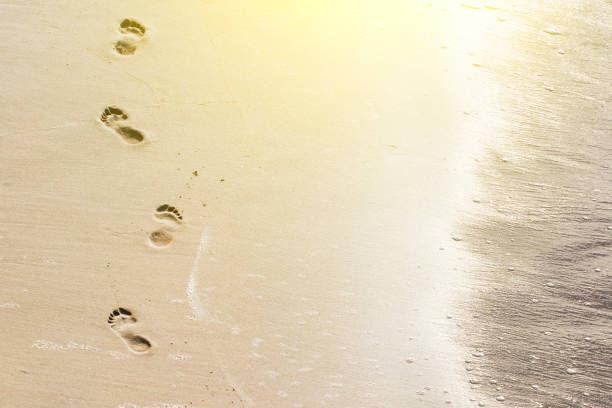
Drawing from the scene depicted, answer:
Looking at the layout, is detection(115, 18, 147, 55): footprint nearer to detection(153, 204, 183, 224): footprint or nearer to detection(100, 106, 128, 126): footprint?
detection(100, 106, 128, 126): footprint

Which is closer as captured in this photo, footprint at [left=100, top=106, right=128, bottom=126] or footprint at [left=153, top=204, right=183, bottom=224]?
footprint at [left=153, top=204, right=183, bottom=224]

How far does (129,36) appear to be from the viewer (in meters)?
2.97

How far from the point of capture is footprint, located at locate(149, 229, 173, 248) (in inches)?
88.7

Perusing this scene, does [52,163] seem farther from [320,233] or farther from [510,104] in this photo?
[510,104]

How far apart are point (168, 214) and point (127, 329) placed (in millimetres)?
512

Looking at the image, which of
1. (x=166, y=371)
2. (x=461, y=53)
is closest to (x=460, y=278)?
(x=166, y=371)

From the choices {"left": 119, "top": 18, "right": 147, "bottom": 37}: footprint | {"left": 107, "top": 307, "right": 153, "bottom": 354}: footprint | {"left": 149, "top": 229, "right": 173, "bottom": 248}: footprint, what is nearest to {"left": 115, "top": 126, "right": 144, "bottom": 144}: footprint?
{"left": 149, "top": 229, "right": 173, "bottom": 248}: footprint

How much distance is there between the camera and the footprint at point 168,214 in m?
2.33

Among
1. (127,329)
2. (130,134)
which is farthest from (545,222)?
(130,134)

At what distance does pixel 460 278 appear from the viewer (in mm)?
2262

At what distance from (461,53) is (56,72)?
2.06 m

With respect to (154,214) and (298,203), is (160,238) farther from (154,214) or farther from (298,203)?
(298,203)

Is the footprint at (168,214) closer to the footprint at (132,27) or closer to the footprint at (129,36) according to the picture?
the footprint at (129,36)

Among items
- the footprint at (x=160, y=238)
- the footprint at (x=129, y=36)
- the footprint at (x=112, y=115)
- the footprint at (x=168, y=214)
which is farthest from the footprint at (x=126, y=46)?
the footprint at (x=160, y=238)
